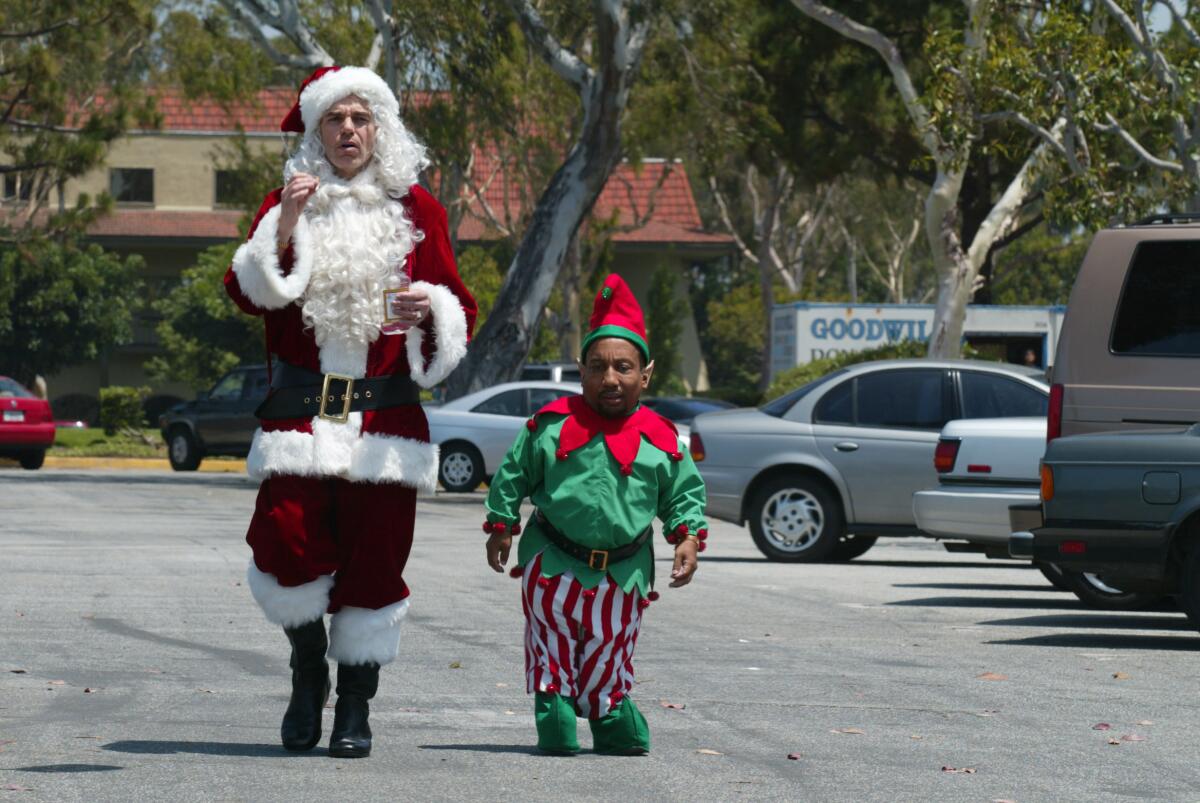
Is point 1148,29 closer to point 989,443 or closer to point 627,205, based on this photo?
point 989,443

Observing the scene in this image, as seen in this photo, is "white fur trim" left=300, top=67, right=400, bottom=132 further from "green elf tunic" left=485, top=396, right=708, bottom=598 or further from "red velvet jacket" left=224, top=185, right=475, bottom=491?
"green elf tunic" left=485, top=396, right=708, bottom=598

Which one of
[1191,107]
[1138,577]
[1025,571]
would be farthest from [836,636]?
[1191,107]

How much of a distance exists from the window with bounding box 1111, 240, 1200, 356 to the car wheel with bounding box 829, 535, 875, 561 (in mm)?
5533

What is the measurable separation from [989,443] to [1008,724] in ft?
22.0

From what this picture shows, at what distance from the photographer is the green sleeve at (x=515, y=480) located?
6.68 m

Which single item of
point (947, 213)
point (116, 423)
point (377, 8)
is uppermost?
point (377, 8)

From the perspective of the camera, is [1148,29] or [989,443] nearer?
[989,443]

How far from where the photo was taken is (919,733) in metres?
7.47

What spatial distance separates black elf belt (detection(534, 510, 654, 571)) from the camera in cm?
666

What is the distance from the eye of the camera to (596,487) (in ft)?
21.9

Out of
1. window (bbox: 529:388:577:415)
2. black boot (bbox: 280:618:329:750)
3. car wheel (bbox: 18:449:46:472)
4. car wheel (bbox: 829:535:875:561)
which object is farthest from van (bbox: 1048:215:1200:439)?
car wheel (bbox: 18:449:46:472)

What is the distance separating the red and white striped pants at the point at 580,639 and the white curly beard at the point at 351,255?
36.8 inches

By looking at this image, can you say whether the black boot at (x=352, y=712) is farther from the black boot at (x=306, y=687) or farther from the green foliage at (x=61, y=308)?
the green foliage at (x=61, y=308)

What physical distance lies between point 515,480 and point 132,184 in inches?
2101
